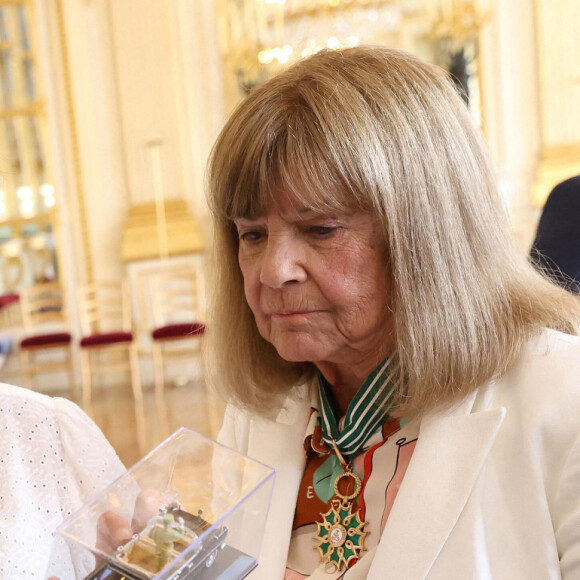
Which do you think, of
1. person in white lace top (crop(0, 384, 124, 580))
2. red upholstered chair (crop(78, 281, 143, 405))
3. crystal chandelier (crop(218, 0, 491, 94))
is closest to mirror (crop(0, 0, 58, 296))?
red upholstered chair (crop(78, 281, 143, 405))

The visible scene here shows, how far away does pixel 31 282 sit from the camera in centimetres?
753

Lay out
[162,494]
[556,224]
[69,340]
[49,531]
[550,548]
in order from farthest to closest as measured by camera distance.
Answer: [69,340] → [556,224] → [49,531] → [550,548] → [162,494]

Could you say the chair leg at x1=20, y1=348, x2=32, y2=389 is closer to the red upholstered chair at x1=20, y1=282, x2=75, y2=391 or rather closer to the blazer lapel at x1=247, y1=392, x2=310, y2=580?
the red upholstered chair at x1=20, y1=282, x2=75, y2=391

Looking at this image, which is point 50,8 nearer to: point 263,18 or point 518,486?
point 263,18

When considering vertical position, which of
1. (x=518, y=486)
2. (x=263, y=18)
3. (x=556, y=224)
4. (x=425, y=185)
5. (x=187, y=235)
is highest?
(x=263, y=18)

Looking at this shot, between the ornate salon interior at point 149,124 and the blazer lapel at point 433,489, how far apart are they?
5952mm

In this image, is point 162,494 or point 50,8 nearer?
point 162,494

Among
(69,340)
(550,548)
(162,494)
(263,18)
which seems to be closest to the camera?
(162,494)

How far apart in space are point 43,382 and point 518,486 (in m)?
6.82

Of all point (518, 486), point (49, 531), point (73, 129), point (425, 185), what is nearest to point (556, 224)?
point (425, 185)

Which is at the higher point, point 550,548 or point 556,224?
point 556,224

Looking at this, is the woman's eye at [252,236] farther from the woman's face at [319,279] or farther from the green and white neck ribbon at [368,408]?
the green and white neck ribbon at [368,408]

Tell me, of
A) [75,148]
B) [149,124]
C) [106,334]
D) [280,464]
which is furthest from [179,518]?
[75,148]

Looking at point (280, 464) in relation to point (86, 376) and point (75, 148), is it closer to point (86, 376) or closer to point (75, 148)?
point (86, 376)
